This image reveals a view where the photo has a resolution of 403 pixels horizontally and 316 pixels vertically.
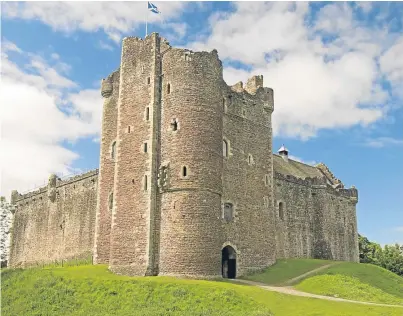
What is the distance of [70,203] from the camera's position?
5091cm

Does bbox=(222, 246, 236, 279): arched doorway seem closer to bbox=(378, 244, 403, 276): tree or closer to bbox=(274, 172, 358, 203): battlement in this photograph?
bbox=(274, 172, 358, 203): battlement

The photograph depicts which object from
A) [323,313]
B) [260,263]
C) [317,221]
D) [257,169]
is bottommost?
[323,313]

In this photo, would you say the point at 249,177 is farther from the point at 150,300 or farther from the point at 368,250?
the point at 368,250

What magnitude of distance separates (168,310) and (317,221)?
1108 inches

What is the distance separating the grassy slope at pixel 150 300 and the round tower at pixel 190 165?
2.75 m

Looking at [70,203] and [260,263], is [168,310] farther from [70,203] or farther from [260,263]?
[70,203]

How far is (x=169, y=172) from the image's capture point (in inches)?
1451

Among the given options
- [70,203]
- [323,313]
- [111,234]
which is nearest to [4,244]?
[70,203]

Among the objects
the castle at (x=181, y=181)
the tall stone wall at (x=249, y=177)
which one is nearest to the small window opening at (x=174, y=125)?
the castle at (x=181, y=181)

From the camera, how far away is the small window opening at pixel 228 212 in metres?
40.5

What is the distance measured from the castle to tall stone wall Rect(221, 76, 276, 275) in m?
0.08

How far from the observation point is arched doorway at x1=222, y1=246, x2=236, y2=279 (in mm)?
40438

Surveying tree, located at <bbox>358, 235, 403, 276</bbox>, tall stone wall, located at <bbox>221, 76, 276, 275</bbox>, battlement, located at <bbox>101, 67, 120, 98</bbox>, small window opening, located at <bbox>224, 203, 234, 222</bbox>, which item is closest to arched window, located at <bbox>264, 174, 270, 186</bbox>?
tall stone wall, located at <bbox>221, 76, 276, 275</bbox>

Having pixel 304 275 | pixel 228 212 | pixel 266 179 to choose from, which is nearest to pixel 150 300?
pixel 228 212
